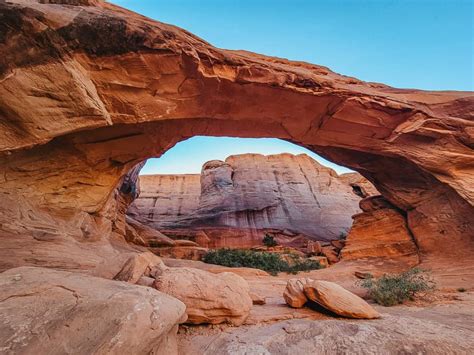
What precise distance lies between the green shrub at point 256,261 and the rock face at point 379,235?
2274 mm

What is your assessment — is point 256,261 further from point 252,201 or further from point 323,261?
point 252,201

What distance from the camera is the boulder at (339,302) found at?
466cm

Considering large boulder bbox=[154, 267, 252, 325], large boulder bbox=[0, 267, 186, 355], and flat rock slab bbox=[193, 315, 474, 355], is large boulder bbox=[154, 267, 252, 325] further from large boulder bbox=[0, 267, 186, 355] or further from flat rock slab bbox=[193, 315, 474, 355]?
large boulder bbox=[0, 267, 186, 355]

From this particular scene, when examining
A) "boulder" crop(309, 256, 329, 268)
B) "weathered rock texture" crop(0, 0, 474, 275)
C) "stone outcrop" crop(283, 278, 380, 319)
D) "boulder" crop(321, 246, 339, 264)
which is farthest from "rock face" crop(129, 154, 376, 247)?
"stone outcrop" crop(283, 278, 380, 319)

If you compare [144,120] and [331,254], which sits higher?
[144,120]

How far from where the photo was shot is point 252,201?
27.8 m

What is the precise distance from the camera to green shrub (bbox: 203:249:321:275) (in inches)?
531

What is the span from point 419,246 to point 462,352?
9986 mm

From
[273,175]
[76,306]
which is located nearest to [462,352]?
[76,306]

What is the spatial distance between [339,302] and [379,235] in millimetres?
10494

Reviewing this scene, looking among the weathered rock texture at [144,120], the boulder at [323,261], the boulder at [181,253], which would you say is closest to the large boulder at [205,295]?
the weathered rock texture at [144,120]

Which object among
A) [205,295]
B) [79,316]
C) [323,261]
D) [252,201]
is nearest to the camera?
[79,316]

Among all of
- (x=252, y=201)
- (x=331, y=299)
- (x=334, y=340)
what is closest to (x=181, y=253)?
(x=331, y=299)

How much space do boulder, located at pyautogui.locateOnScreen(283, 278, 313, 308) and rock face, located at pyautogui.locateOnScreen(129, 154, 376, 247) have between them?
17.8m
